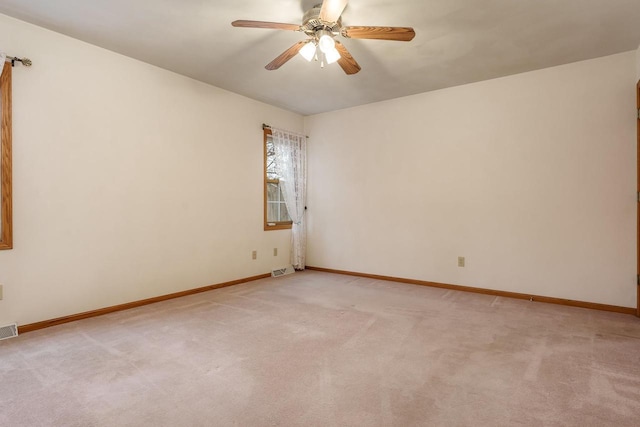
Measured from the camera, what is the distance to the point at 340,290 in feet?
13.2

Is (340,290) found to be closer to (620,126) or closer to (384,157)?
(384,157)

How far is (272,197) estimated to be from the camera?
5.00 meters

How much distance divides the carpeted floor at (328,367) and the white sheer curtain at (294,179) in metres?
1.90

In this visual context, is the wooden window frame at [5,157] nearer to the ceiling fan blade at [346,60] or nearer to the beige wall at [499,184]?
the ceiling fan blade at [346,60]

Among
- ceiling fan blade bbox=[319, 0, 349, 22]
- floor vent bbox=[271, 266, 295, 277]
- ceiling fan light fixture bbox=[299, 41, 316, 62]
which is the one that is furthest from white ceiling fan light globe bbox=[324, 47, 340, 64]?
floor vent bbox=[271, 266, 295, 277]

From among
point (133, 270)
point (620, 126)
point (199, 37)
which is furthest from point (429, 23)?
point (133, 270)

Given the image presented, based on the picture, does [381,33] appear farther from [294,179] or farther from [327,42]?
[294,179]

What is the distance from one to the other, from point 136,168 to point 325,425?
3.00 m

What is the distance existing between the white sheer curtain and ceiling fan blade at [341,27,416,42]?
261 centimetres

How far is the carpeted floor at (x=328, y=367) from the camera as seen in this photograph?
1.59 metres

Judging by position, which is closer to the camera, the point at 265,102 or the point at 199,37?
the point at 199,37

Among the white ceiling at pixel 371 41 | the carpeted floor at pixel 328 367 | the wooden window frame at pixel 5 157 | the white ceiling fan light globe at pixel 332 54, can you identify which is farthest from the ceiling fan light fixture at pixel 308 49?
the wooden window frame at pixel 5 157

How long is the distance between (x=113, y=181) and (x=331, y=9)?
2.53 m

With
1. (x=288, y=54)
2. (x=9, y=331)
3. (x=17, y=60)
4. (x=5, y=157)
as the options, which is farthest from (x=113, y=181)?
(x=288, y=54)
